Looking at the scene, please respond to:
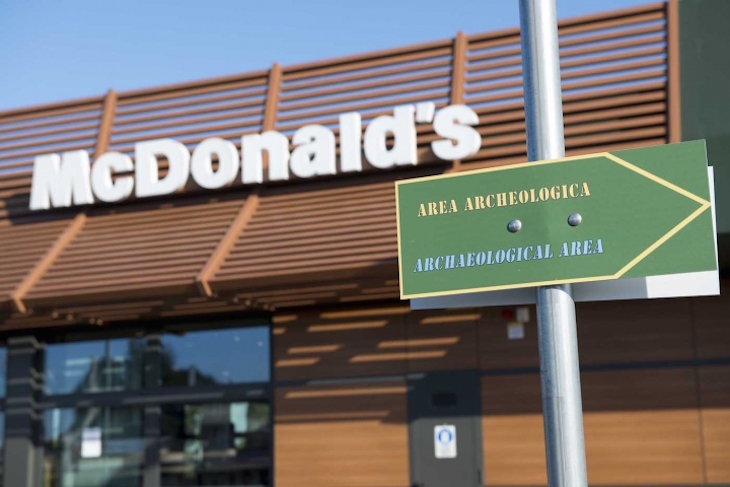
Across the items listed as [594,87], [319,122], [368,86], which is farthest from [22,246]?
[594,87]

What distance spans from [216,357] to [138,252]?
67.2 inches

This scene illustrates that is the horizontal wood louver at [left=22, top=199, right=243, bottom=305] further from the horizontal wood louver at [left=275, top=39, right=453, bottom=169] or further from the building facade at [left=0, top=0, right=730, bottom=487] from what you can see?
the horizontal wood louver at [left=275, top=39, right=453, bottom=169]

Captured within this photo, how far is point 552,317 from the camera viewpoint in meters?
3.61

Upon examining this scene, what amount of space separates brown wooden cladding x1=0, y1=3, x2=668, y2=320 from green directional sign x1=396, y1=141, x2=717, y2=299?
15.6 ft

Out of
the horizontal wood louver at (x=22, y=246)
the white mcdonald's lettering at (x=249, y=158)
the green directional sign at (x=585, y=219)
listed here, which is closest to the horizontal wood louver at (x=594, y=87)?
the white mcdonald's lettering at (x=249, y=158)

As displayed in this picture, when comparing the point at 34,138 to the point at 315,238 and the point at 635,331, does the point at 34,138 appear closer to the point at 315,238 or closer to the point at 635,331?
the point at 315,238

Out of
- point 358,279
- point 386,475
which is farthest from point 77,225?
point 386,475

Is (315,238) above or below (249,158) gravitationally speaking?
below

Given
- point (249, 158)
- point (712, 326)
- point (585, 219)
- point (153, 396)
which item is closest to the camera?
point (585, 219)

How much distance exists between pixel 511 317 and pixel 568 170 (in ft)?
20.2

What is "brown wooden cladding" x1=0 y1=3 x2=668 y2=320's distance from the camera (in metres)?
8.97

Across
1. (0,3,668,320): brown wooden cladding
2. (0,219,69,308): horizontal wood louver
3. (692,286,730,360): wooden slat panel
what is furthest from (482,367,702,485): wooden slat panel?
(0,219,69,308): horizontal wood louver

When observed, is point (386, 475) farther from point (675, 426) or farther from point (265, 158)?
point (265, 158)

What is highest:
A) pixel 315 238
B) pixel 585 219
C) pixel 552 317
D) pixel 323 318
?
pixel 315 238
